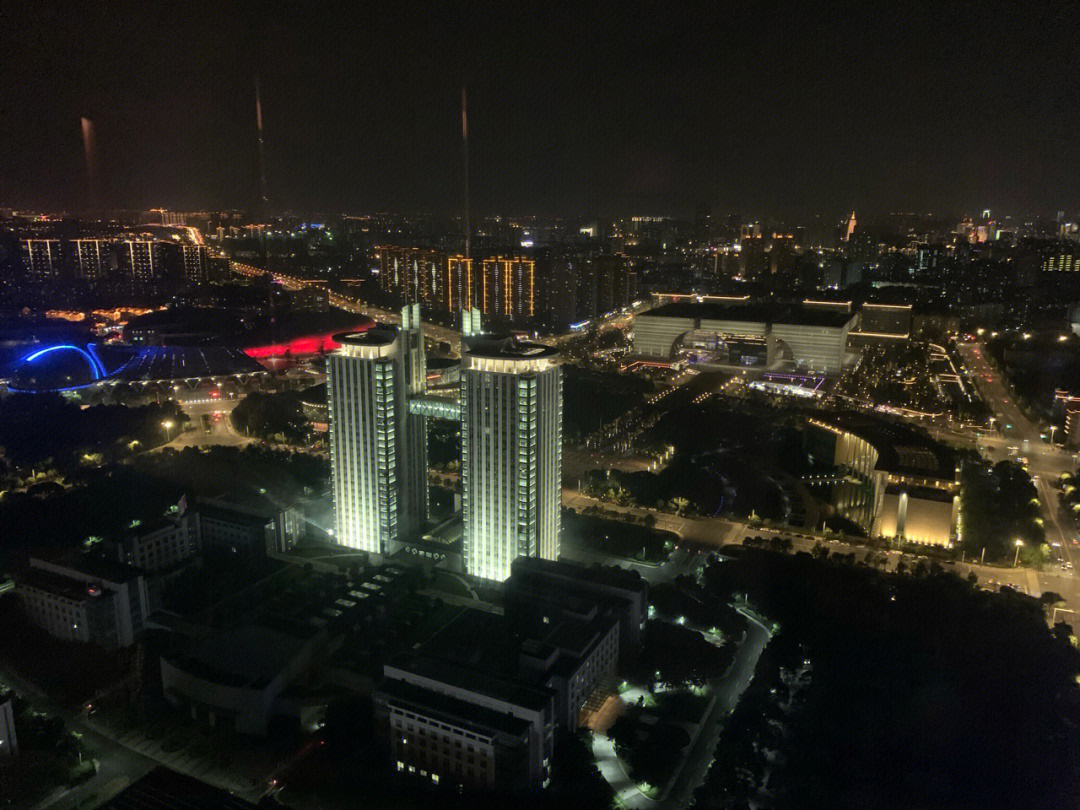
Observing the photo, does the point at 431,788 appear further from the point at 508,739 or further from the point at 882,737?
the point at 882,737

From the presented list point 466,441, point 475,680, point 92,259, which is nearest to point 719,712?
point 475,680

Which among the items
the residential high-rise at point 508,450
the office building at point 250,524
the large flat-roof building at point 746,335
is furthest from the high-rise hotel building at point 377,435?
the large flat-roof building at point 746,335

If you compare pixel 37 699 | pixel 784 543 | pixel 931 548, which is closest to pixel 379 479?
pixel 37 699

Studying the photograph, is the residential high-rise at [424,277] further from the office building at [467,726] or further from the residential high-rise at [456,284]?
the office building at [467,726]

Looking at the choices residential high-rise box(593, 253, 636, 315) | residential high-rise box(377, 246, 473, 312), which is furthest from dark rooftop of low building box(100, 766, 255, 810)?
residential high-rise box(593, 253, 636, 315)

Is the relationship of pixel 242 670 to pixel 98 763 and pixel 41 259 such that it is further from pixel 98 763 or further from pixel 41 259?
pixel 41 259

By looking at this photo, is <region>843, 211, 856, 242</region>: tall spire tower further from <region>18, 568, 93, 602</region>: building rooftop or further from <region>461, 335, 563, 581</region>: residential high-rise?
<region>18, 568, 93, 602</region>: building rooftop
